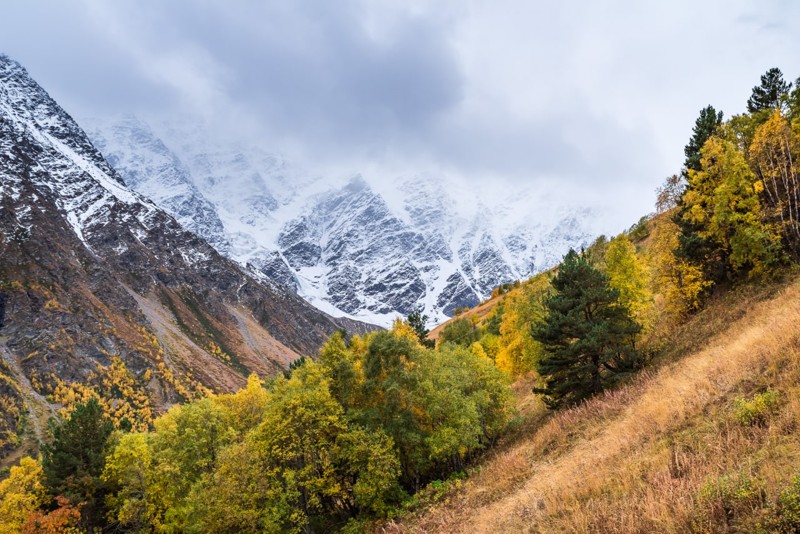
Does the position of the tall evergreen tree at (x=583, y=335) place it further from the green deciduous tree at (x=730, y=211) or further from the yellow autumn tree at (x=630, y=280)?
the green deciduous tree at (x=730, y=211)

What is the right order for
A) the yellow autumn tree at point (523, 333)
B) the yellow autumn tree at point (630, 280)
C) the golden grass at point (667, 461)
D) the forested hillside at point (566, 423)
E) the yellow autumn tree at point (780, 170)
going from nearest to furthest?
the golden grass at point (667, 461)
the forested hillside at point (566, 423)
the yellow autumn tree at point (780, 170)
the yellow autumn tree at point (630, 280)
the yellow autumn tree at point (523, 333)

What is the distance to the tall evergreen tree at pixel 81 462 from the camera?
122ft

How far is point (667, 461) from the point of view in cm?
895

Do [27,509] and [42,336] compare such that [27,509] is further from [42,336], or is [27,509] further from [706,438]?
[42,336]

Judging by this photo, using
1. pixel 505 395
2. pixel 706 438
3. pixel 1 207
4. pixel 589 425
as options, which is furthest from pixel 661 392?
pixel 1 207

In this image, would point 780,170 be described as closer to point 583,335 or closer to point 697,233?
point 697,233

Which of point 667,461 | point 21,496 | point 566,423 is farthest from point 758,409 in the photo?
point 21,496

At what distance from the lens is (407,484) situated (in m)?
30.7

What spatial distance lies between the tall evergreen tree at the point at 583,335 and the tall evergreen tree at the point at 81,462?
40941 mm

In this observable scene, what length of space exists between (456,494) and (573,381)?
1004cm

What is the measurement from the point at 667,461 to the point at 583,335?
1669 cm

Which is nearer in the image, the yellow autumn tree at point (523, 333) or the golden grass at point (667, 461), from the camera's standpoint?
the golden grass at point (667, 461)

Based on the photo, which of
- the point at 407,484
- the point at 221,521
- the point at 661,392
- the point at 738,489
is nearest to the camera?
the point at 738,489

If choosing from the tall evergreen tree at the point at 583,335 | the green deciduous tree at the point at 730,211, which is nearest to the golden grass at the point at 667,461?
the tall evergreen tree at the point at 583,335
